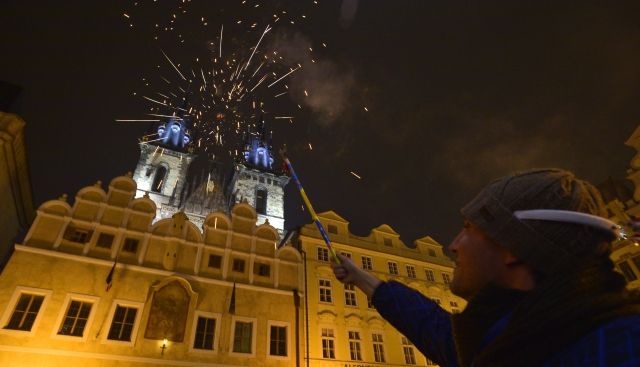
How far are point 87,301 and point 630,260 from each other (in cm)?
3114

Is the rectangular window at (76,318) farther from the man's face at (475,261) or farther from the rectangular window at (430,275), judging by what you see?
the rectangular window at (430,275)

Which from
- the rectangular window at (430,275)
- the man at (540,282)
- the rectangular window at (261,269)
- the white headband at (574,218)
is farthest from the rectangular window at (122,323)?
the rectangular window at (430,275)

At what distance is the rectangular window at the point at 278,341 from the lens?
17000 mm

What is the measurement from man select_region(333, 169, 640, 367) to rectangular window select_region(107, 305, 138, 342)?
16.4m

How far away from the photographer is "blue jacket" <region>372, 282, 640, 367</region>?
0.99 metres

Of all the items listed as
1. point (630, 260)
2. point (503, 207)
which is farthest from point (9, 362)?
point (630, 260)

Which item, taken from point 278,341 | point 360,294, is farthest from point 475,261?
point 360,294

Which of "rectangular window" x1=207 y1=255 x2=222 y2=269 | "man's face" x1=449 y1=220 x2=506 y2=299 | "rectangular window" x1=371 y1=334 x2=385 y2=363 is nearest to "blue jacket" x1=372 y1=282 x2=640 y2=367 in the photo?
"man's face" x1=449 y1=220 x2=506 y2=299

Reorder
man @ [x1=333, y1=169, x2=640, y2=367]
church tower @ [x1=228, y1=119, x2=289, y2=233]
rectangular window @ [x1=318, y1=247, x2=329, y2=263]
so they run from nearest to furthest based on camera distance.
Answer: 1. man @ [x1=333, y1=169, x2=640, y2=367]
2. rectangular window @ [x1=318, y1=247, x2=329, y2=263]
3. church tower @ [x1=228, y1=119, x2=289, y2=233]

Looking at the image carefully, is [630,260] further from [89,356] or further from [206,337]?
[89,356]

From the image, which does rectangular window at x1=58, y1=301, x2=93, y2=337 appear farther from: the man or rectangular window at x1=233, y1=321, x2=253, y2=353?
the man

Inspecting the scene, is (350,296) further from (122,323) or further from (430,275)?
(122,323)

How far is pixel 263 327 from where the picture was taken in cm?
1734

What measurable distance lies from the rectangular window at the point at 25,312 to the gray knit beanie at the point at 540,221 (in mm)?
17952
